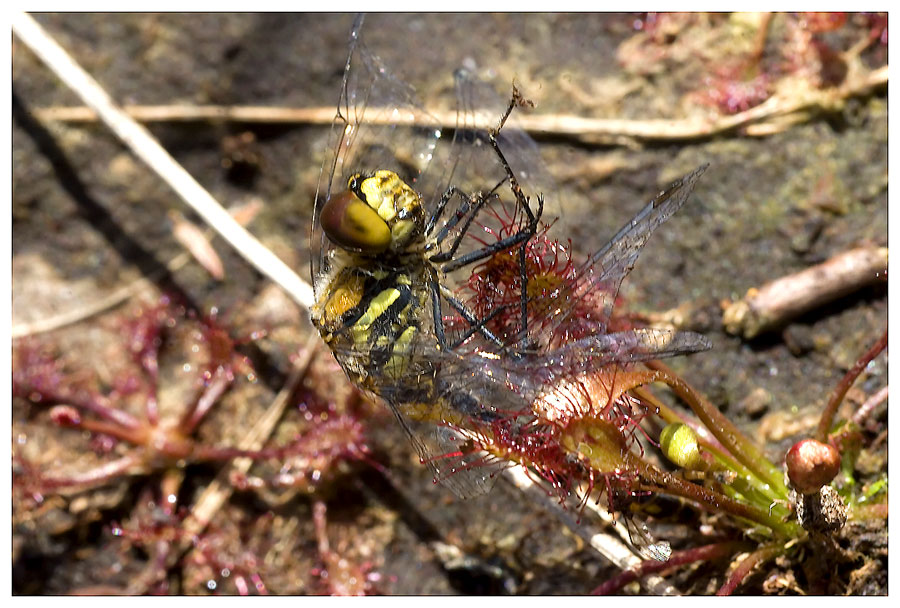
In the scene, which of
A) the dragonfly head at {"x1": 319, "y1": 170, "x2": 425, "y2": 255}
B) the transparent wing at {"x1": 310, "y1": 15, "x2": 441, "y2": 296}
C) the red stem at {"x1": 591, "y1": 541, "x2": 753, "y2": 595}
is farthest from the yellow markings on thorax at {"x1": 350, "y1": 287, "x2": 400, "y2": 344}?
the red stem at {"x1": 591, "y1": 541, "x2": 753, "y2": 595}

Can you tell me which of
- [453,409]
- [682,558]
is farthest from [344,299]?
[682,558]

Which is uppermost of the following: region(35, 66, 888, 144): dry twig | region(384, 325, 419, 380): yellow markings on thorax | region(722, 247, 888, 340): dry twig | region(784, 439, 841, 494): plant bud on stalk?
region(35, 66, 888, 144): dry twig

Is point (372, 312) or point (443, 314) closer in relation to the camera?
point (372, 312)

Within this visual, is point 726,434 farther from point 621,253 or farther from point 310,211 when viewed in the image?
point 310,211

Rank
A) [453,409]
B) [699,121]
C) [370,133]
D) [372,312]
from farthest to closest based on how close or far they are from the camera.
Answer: [699,121], [370,133], [372,312], [453,409]

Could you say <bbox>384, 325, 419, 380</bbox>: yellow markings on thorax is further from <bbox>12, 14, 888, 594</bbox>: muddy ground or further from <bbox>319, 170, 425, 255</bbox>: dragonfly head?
<bbox>12, 14, 888, 594</bbox>: muddy ground
